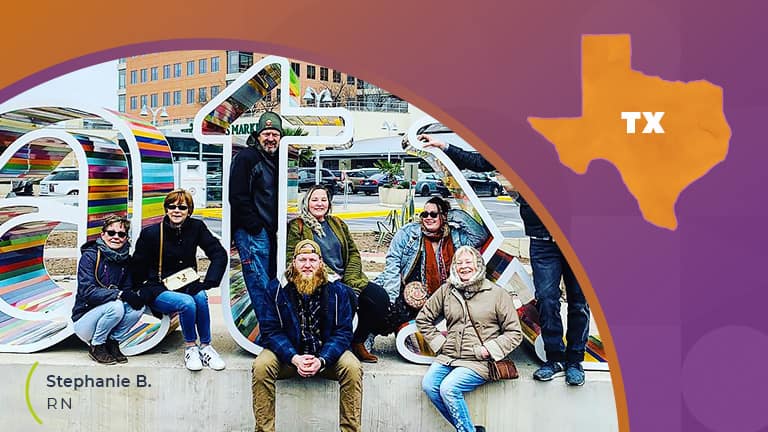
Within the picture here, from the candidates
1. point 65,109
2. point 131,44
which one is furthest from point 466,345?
point 65,109

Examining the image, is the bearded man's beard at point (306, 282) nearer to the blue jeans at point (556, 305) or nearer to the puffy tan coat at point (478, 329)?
the puffy tan coat at point (478, 329)

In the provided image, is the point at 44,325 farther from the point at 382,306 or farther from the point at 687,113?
the point at 687,113

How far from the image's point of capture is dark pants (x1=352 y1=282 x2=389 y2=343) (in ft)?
15.1

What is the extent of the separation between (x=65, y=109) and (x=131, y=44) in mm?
1084

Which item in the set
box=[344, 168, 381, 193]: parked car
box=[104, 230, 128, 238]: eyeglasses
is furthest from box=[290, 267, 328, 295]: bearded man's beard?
box=[344, 168, 381, 193]: parked car

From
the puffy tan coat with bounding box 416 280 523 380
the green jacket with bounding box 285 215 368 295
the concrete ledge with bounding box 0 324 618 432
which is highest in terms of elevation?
the green jacket with bounding box 285 215 368 295

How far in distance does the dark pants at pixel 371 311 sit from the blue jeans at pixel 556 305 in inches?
36.9

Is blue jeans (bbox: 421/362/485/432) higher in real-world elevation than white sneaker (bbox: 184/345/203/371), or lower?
lower

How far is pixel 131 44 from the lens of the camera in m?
3.87

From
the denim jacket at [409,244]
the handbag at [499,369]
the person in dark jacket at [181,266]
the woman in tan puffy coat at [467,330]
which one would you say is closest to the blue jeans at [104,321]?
the person in dark jacket at [181,266]

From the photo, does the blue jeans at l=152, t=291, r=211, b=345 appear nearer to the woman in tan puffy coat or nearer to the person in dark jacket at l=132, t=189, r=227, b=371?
the person in dark jacket at l=132, t=189, r=227, b=371

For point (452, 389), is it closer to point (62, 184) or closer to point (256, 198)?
point (256, 198)

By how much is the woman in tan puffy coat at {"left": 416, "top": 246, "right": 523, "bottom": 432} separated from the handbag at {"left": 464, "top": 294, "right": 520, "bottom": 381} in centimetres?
2

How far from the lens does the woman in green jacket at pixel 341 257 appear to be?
4.63 meters
